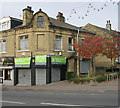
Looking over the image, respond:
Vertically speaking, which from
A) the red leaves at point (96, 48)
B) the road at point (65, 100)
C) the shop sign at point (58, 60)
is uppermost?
the red leaves at point (96, 48)

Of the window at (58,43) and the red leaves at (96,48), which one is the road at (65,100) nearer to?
the red leaves at (96,48)

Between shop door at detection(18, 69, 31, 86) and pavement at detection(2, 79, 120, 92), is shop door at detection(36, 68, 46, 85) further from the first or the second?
pavement at detection(2, 79, 120, 92)

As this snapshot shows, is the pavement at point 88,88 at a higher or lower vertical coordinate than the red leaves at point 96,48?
lower

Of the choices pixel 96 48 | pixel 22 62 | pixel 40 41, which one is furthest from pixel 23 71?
pixel 96 48

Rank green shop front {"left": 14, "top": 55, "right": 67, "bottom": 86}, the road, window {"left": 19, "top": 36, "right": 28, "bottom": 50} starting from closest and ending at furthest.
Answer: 1. the road
2. green shop front {"left": 14, "top": 55, "right": 67, "bottom": 86}
3. window {"left": 19, "top": 36, "right": 28, "bottom": 50}

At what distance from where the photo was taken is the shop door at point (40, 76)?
→ 22139 mm

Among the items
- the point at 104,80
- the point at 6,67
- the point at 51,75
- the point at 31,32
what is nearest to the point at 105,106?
the point at 104,80

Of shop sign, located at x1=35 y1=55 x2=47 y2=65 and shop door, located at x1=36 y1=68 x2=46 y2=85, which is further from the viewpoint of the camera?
shop door, located at x1=36 y1=68 x2=46 y2=85

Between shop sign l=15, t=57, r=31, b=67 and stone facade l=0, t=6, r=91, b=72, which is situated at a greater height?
stone facade l=0, t=6, r=91, b=72

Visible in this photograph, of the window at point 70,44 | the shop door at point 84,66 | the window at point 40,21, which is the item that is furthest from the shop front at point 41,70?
the shop door at point 84,66

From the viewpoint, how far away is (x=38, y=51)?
880 inches

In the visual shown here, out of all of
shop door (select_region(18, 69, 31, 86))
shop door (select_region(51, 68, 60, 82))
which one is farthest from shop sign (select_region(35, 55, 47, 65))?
shop door (select_region(18, 69, 31, 86))

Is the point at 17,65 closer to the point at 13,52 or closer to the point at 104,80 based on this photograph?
the point at 13,52

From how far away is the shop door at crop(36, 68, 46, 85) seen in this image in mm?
22139
